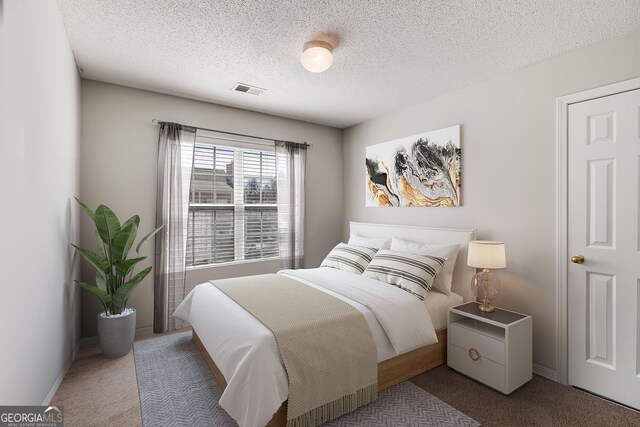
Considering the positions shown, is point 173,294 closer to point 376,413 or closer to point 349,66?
point 376,413

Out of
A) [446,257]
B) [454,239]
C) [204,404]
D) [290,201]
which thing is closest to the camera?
[204,404]

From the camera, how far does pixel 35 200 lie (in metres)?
1.72

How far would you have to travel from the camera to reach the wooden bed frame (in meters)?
2.25

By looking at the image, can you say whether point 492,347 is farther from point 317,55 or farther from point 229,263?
point 229,263

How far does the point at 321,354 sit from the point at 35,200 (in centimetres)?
185

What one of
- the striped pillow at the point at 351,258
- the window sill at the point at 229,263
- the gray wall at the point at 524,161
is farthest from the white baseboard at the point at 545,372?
the window sill at the point at 229,263

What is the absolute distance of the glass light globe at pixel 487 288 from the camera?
2562 mm

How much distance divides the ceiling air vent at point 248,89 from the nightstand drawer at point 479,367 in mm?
3004

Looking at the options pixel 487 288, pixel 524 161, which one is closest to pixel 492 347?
pixel 487 288

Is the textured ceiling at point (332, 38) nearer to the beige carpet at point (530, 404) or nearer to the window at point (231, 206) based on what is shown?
the window at point (231, 206)

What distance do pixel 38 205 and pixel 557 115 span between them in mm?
3624

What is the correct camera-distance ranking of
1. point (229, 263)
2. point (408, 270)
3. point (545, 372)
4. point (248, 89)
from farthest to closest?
point (229, 263), point (248, 89), point (408, 270), point (545, 372)

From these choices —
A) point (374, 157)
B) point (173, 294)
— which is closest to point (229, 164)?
point (173, 294)

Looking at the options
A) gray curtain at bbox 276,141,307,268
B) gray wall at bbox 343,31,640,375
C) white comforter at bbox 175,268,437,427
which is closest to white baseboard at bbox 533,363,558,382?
gray wall at bbox 343,31,640,375
